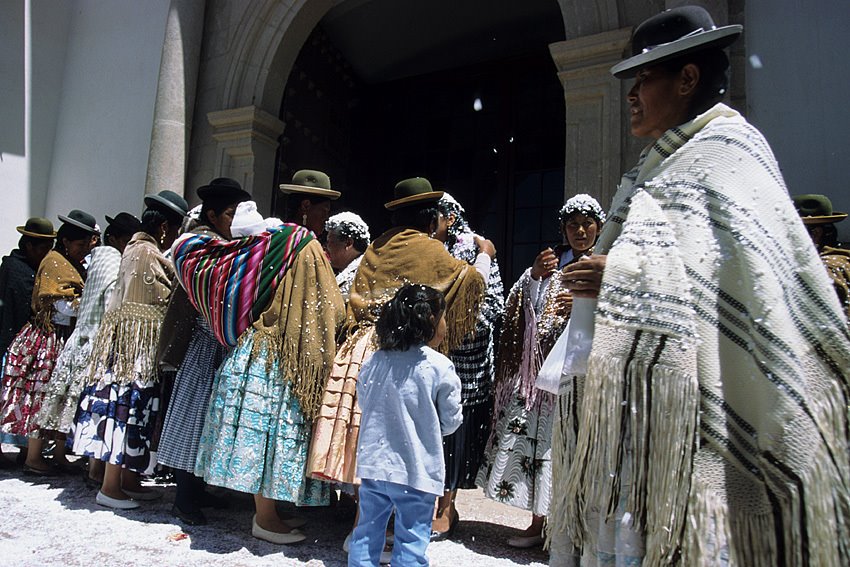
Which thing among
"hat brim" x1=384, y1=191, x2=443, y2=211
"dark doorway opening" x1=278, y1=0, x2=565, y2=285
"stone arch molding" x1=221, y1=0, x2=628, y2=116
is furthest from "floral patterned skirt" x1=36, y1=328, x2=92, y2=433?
→ "stone arch molding" x1=221, y1=0, x2=628, y2=116

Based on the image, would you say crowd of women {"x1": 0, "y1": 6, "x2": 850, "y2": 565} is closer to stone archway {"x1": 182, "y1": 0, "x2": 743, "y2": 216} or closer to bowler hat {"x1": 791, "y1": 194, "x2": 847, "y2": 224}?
bowler hat {"x1": 791, "y1": 194, "x2": 847, "y2": 224}

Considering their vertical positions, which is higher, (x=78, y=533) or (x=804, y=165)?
(x=804, y=165)

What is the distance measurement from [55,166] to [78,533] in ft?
20.4

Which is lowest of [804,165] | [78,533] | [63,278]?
[78,533]

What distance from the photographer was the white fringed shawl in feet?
3.87

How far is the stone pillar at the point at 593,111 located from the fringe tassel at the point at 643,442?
151 inches

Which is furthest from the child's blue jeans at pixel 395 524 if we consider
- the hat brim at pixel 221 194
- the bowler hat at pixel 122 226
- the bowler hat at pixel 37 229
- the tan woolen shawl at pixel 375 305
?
the bowler hat at pixel 37 229

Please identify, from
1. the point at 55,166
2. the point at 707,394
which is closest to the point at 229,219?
the point at 707,394

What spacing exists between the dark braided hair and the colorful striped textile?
908 mm

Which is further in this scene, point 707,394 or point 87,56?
point 87,56

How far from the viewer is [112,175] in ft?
25.0

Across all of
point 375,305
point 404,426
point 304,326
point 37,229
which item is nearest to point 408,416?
point 404,426

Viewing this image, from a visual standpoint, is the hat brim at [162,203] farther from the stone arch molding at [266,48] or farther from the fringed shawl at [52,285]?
the stone arch molding at [266,48]

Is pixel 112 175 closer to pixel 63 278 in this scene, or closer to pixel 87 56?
pixel 87 56
